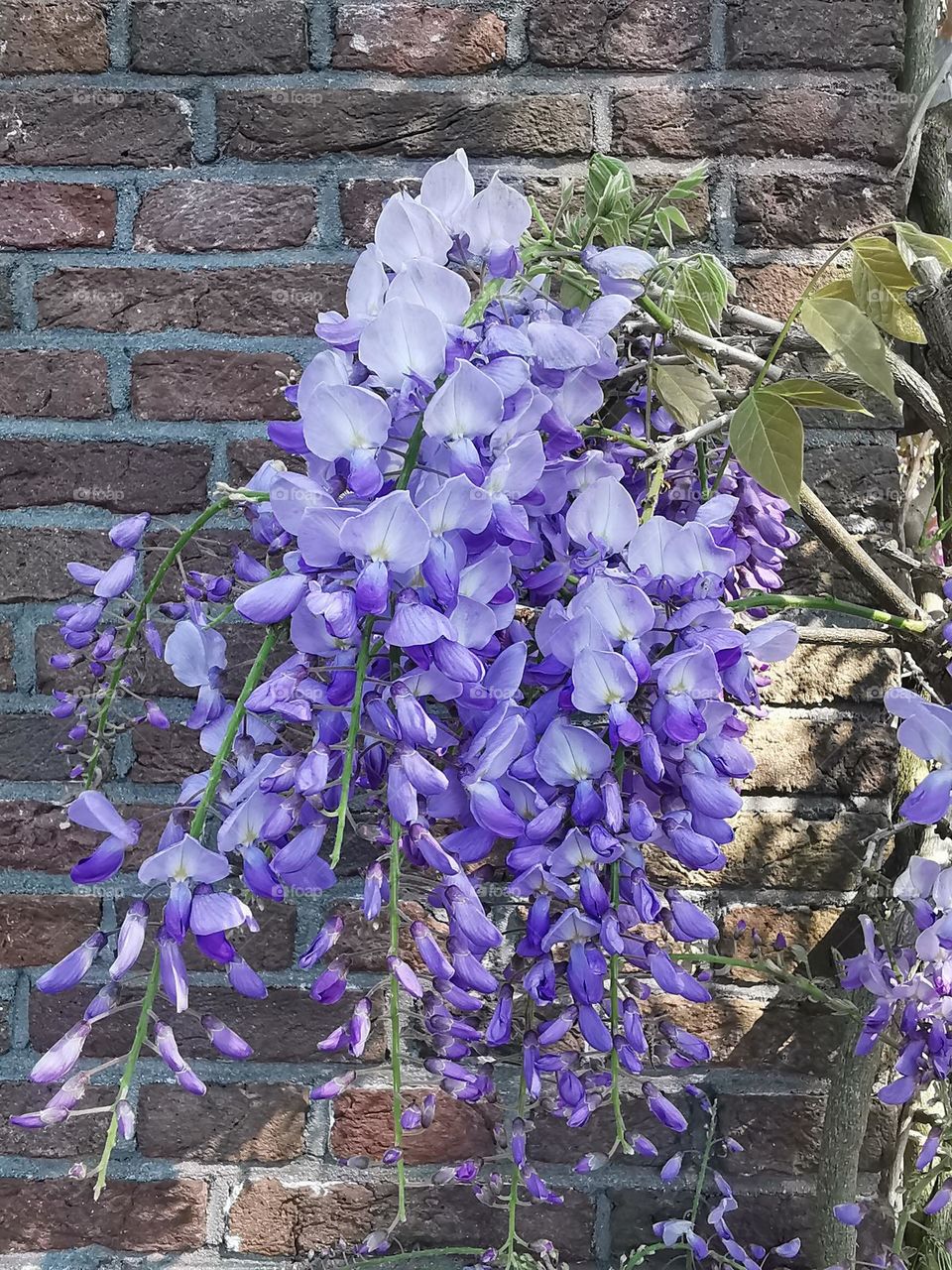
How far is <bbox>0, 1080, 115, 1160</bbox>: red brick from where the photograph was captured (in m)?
0.89

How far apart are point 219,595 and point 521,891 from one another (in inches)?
11.3

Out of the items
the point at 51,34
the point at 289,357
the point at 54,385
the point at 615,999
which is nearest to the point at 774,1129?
the point at 615,999

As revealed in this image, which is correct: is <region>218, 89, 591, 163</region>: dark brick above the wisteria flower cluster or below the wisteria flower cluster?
above

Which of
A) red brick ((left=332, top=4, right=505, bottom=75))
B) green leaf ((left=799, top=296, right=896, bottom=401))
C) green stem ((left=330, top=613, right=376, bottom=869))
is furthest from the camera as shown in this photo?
red brick ((left=332, top=4, right=505, bottom=75))

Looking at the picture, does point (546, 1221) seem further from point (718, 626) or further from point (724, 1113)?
point (718, 626)

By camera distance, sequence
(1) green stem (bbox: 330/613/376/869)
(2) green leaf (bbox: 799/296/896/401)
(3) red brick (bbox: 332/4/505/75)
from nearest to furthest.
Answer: (1) green stem (bbox: 330/613/376/869), (2) green leaf (bbox: 799/296/896/401), (3) red brick (bbox: 332/4/505/75)

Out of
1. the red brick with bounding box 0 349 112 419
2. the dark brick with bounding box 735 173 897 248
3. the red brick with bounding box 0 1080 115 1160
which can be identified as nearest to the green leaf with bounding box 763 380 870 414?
the dark brick with bounding box 735 173 897 248

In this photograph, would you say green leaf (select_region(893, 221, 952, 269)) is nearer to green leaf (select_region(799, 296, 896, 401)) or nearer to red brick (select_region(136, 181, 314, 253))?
green leaf (select_region(799, 296, 896, 401))

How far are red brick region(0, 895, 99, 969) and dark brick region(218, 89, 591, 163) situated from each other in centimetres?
70

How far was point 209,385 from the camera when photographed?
876 millimetres

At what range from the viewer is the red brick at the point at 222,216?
2.85 feet

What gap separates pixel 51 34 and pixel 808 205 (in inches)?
27.7

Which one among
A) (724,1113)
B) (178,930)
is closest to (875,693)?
(724,1113)

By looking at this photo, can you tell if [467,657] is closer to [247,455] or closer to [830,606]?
[830,606]
